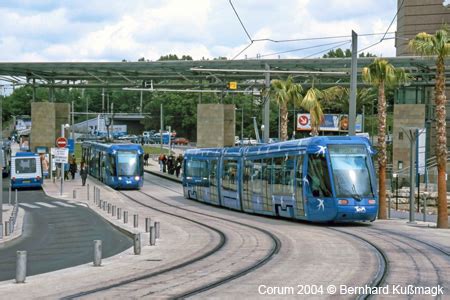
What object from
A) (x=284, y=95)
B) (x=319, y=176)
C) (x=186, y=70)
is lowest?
(x=319, y=176)

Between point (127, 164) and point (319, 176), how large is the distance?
27614 mm

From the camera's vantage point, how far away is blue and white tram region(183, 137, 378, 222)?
24359mm

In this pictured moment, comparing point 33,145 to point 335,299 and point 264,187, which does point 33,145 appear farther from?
point 335,299

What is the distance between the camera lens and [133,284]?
13172 mm

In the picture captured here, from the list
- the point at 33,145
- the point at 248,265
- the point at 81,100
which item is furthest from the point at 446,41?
the point at 81,100

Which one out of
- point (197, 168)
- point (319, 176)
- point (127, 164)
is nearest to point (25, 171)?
point (127, 164)

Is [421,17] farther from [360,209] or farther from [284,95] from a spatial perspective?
[360,209]

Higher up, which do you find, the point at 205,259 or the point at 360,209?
the point at 360,209

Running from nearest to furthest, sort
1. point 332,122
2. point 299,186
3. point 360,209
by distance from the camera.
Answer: point 360,209, point 299,186, point 332,122

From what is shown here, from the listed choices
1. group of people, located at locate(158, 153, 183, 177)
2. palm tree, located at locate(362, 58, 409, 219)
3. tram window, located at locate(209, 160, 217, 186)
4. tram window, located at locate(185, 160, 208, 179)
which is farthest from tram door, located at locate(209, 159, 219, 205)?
group of people, located at locate(158, 153, 183, 177)

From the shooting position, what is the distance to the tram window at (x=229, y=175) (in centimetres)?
3369

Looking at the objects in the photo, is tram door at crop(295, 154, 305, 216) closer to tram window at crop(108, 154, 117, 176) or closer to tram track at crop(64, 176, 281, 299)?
tram track at crop(64, 176, 281, 299)

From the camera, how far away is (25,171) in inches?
2068

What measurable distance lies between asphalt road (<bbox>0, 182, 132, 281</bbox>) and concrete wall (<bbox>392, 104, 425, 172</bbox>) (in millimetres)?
22949
